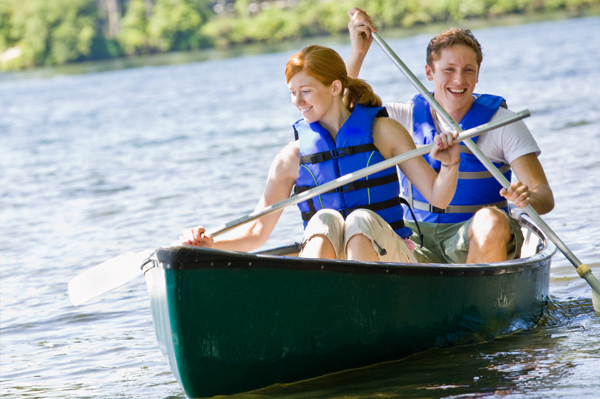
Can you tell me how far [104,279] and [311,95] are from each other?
42.2 inches

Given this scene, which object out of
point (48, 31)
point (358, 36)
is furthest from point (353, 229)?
point (48, 31)

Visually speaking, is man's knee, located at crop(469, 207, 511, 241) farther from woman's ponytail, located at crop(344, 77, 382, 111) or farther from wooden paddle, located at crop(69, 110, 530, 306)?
woman's ponytail, located at crop(344, 77, 382, 111)

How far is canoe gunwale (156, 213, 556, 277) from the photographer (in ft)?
7.78

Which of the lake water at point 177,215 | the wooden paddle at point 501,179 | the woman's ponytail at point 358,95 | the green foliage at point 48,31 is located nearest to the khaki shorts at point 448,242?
the wooden paddle at point 501,179

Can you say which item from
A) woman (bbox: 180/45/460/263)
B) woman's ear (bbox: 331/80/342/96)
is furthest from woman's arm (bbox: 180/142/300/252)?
woman's ear (bbox: 331/80/342/96)

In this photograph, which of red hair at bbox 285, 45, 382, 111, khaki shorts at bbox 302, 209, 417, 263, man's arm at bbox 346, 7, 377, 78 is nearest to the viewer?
khaki shorts at bbox 302, 209, 417, 263

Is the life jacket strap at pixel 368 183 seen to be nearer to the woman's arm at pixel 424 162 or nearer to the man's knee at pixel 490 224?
the woman's arm at pixel 424 162

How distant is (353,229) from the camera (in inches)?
106

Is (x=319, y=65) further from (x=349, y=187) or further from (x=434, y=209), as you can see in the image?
(x=434, y=209)

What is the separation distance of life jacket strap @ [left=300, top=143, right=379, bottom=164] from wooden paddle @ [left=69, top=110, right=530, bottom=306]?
0.46 feet

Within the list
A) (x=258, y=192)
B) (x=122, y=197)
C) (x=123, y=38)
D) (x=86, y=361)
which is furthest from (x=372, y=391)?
(x=123, y=38)

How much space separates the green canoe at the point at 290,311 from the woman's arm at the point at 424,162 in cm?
28

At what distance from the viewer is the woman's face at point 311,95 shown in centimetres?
286

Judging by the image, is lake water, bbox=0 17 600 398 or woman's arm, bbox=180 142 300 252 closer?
lake water, bbox=0 17 600 398
